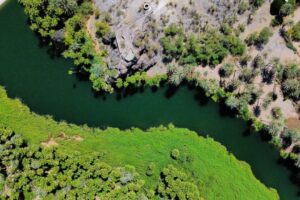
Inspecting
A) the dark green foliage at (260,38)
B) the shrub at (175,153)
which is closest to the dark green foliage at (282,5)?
the dark green foliage at (260,38)

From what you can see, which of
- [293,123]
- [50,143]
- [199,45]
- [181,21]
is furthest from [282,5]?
[50,143]

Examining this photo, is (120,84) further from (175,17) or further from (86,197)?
A: (86,197)

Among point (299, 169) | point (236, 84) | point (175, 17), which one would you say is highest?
point (175, 17)

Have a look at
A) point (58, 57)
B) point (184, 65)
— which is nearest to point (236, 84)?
point (184, 65)

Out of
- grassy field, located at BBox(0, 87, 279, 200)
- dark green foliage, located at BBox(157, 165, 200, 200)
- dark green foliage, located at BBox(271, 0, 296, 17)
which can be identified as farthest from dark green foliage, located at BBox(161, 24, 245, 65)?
dark green foliage, located at BBox(157, 165, 200, 200)

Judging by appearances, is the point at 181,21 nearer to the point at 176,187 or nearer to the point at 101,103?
the point at 101,103

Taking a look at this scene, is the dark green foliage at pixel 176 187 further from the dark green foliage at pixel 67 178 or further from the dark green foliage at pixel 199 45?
the dark green foliage at pixel 199 45
